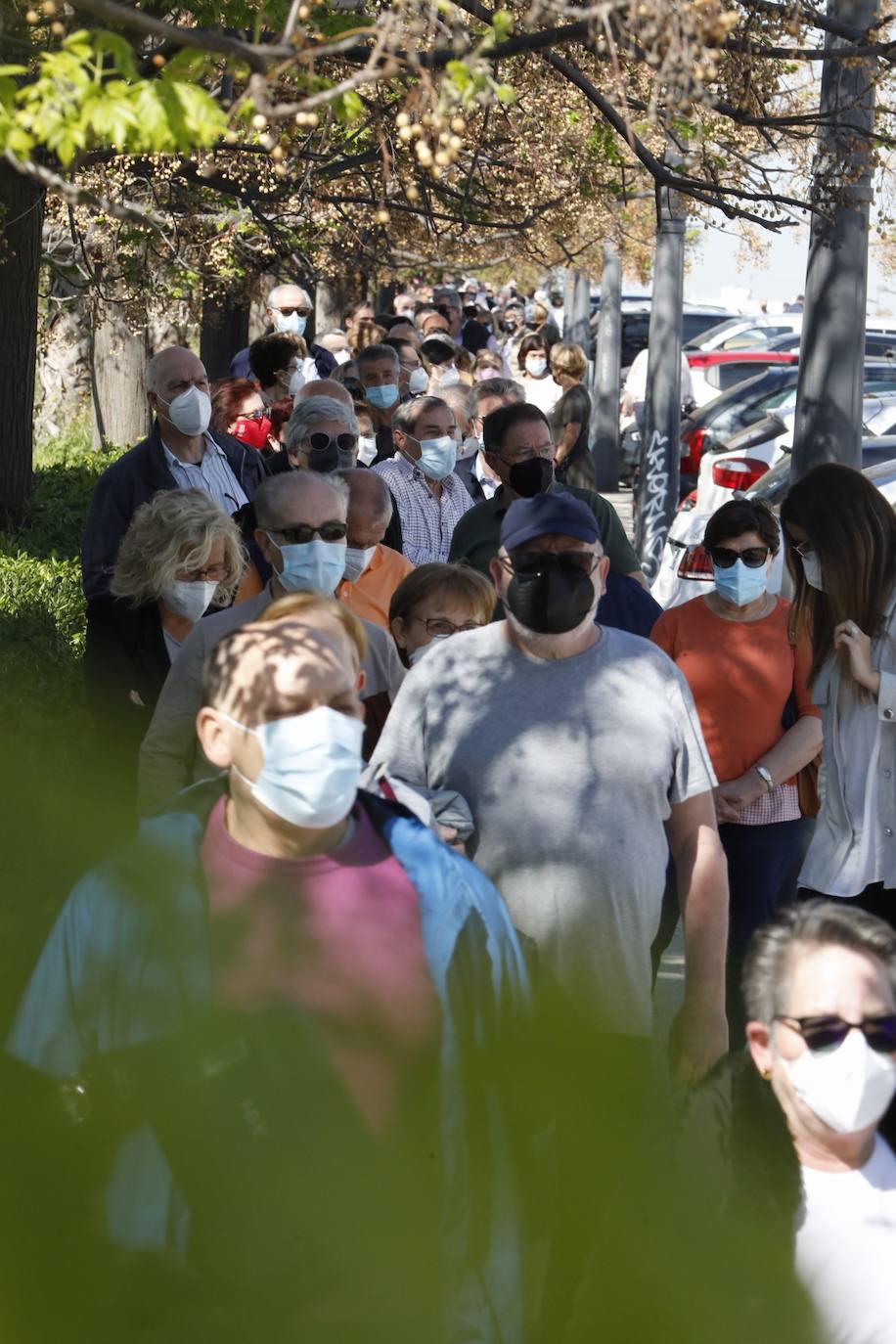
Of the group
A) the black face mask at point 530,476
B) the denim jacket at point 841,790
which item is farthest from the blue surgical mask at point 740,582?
the black face mask at point 530,476

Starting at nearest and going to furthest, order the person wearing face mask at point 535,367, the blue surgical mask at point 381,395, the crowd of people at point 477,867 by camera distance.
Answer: the crowd of people at point 477,867 → the blue surgical mask at point 381,395 → the person wearing face mask at point 535,367

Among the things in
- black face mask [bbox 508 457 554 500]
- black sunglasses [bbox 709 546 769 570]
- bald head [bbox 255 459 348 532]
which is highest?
bald head [bbox 255 459 348 532]

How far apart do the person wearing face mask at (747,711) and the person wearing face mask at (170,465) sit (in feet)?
6.09

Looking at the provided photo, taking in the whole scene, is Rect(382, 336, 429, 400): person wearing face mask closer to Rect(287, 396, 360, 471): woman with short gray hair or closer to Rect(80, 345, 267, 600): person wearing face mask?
Rect(80, 345, 267, 600): person wearing face mask

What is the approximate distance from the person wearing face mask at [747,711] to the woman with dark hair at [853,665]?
7.8 inches

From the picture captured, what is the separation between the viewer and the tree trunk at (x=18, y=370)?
10.9 m

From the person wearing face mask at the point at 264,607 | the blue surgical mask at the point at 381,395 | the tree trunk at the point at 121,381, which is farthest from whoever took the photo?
the tree trunk at the point at 121,381

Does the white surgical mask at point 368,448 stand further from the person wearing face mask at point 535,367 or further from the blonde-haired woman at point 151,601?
the blonde-haired woman at point 151,601

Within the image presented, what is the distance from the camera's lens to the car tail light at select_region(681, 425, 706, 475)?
22.2 metres

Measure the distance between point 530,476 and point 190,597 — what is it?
1372 millimetres

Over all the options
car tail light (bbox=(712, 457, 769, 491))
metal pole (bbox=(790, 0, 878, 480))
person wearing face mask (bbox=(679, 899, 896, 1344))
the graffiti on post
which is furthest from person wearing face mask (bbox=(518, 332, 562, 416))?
person wearing face mask (bbox=(679, 899, 896, 1344))

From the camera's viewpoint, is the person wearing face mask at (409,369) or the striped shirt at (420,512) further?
the person wearing face mask at (409,369)

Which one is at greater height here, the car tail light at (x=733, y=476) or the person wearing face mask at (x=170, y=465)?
the person wearing face mask at (x=170, y=465)


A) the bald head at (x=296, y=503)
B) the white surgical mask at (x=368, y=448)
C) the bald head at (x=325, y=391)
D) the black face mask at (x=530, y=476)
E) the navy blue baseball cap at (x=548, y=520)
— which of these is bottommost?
the white surgical mask at (x=368, y=448)
